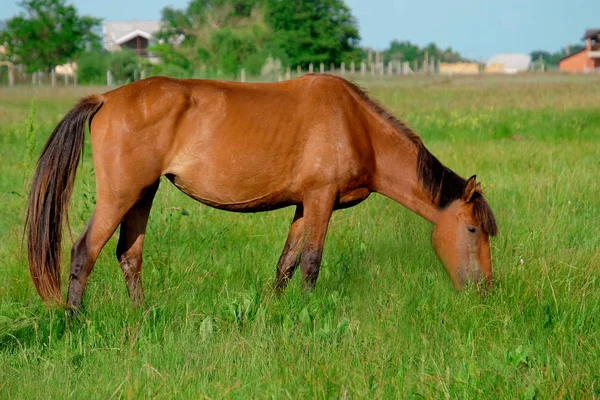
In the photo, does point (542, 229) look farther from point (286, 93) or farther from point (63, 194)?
point (63, 194)

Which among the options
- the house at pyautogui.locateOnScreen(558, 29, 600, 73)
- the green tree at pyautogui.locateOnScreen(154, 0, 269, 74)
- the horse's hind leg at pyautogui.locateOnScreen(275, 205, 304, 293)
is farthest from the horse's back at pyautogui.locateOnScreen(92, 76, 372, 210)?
the house at pyautogui.locateOnScreen(558, 29, 600, 73)

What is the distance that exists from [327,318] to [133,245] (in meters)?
1.67

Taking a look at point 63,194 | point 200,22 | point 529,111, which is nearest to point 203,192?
point 63,194

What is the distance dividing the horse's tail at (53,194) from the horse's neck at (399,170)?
206cm

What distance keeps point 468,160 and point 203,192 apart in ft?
20.8

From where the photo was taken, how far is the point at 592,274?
18.0 feet

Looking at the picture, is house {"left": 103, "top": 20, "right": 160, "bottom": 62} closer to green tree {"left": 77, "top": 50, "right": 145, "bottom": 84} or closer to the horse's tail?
green tree {"left": 77, "top": 50, "right": 145, "bottom": 84}

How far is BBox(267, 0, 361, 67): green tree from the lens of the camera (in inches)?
2307

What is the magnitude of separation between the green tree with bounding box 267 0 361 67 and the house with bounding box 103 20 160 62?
25.1 metres

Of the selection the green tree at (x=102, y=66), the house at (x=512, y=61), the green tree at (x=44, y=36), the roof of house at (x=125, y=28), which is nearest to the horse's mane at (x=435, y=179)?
the green tree at (x=102, y=66)

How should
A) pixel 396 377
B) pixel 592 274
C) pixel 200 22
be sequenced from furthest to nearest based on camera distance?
pixel 200 22 → pixel 592 274 → pixel 396 377

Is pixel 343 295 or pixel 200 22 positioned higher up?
pixel 200 22

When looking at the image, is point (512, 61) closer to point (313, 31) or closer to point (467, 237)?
point (313, 31)

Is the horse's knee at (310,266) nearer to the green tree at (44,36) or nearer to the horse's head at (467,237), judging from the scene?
the horse's head at (467,237)
